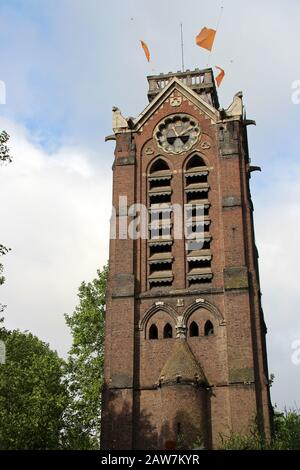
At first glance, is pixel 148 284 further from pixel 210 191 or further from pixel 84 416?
pixel 84 416

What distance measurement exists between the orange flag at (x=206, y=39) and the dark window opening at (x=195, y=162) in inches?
266

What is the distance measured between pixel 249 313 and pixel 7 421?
41.5 ft

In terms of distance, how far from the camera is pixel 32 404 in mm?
35562

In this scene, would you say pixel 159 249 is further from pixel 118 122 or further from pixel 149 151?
pixel 118 122

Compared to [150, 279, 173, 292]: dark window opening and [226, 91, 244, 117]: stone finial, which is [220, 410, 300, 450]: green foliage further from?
[226, 91, 244, 117]: stone finial

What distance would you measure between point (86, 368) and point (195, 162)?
1247 centimetres

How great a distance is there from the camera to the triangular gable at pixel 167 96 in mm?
38656

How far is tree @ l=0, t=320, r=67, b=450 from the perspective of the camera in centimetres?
3403

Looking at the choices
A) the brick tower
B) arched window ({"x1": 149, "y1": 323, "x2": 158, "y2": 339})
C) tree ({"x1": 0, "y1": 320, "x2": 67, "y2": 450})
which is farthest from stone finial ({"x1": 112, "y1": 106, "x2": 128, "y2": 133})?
tree ({"x1": 0, "y1": 320, "x2": 67, "y2": 450})

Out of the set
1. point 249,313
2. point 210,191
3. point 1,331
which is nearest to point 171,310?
point 249,313

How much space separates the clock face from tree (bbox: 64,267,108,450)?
870 cm

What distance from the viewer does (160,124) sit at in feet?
128

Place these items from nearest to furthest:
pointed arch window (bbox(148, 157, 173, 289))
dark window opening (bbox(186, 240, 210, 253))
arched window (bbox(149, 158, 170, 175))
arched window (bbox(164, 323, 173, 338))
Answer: arched window (bbox(164, 323, 173, 338)) → pointed arch window (bbox(148, 157, 173, 289)) → dark window opening (bbox(186, 240, 210, 253)) → arched window (bbox(149, 158, 170, 175))

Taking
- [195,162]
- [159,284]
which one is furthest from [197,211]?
[159,284]
